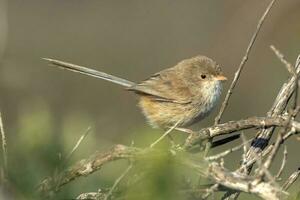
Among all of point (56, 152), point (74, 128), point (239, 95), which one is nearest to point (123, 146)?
point (74, 128)

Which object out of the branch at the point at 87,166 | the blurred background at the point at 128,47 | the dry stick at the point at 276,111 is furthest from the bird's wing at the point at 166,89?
the branch at the point at 87,166

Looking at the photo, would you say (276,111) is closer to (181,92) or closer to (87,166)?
(87,166)

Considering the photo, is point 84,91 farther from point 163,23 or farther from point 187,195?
point 187,195

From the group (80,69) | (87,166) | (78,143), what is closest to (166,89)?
(80,69)

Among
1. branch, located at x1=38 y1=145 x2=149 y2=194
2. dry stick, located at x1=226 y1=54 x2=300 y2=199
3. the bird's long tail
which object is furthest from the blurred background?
dry stick, located at x1=226 y1=54 x2=300 y2=199

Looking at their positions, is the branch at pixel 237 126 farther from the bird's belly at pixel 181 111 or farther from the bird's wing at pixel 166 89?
the bird's wing at pixel 166 89

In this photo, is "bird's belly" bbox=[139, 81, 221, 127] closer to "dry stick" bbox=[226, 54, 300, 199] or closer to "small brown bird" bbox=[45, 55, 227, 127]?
"small brown bird" bbox=[45, 55, 227, 127]
